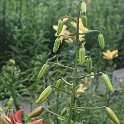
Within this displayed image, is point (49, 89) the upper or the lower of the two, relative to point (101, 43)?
lower

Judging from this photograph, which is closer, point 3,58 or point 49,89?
point 49,89

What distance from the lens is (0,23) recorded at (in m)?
5.45

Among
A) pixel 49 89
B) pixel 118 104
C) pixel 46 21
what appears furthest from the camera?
pixel 46 21

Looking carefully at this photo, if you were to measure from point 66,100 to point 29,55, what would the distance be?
6.94ft

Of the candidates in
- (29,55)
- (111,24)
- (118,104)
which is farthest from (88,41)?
(118,104)

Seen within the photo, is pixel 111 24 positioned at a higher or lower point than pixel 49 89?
lower

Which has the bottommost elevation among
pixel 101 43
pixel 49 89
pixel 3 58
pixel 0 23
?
pixel 3 58

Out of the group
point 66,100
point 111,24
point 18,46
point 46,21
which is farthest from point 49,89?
point 111,24

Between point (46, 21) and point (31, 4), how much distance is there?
0.37m

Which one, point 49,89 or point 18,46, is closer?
point 49,89

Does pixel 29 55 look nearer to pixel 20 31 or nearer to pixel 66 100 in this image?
pixel 20 31

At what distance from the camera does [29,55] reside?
17.6 feet

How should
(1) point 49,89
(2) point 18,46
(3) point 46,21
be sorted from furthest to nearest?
(3) point 46,21 → (2) point 18,46 → (1) point 49,89

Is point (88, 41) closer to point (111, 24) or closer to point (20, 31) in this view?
point (111, 24)
